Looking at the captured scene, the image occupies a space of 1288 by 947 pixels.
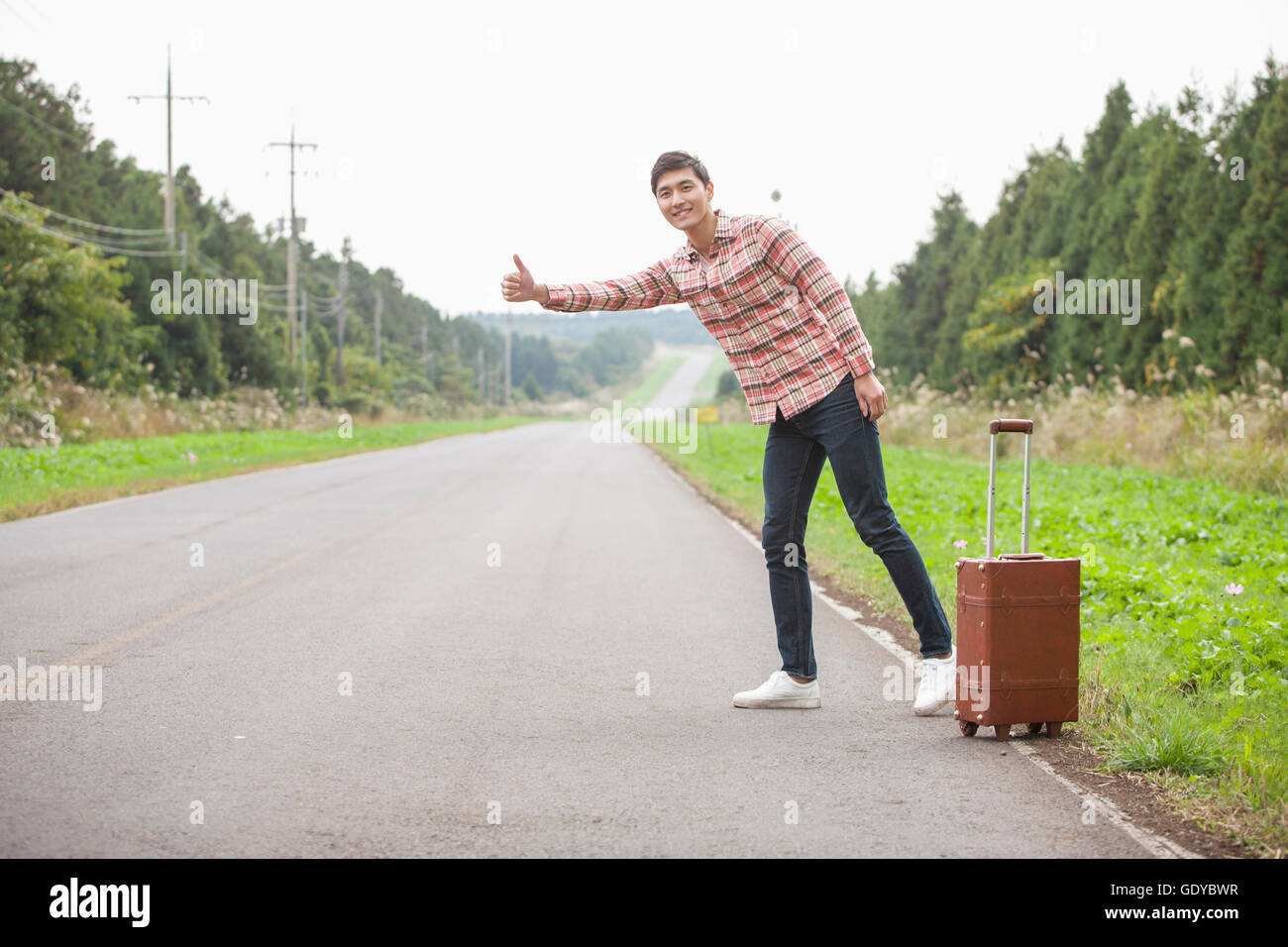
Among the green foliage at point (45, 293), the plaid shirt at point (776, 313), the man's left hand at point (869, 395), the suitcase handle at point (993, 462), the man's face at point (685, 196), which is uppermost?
the green foliage at point (45, 293)

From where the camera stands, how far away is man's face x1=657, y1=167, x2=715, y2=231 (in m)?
5.14

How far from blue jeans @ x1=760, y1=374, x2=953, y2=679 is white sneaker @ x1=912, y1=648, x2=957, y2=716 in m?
0.05

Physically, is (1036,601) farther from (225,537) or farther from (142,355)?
(142,355)

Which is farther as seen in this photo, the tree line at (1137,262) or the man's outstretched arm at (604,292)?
the tree line at (1137,262)

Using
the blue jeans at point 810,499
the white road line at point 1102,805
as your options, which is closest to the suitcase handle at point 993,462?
the blue jeans at point 810,499

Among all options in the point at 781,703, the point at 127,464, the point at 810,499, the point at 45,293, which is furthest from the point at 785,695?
the point at 45,293

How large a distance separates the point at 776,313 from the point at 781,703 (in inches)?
67.5

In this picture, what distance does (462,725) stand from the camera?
16.8ft

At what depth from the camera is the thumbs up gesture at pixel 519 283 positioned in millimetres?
5312

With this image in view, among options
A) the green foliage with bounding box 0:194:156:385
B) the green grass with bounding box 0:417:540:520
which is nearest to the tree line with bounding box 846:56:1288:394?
the green grass with bounding box 0:417:540:520

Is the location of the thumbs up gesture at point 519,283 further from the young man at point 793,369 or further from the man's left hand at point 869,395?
the man's left hand at point 869,395

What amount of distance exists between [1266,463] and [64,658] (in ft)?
44.0

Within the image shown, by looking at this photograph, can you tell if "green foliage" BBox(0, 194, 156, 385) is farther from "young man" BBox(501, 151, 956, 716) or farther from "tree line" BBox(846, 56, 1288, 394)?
"young man" BBox(501, 151, 956, 716)

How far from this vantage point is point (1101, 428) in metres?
21.1
